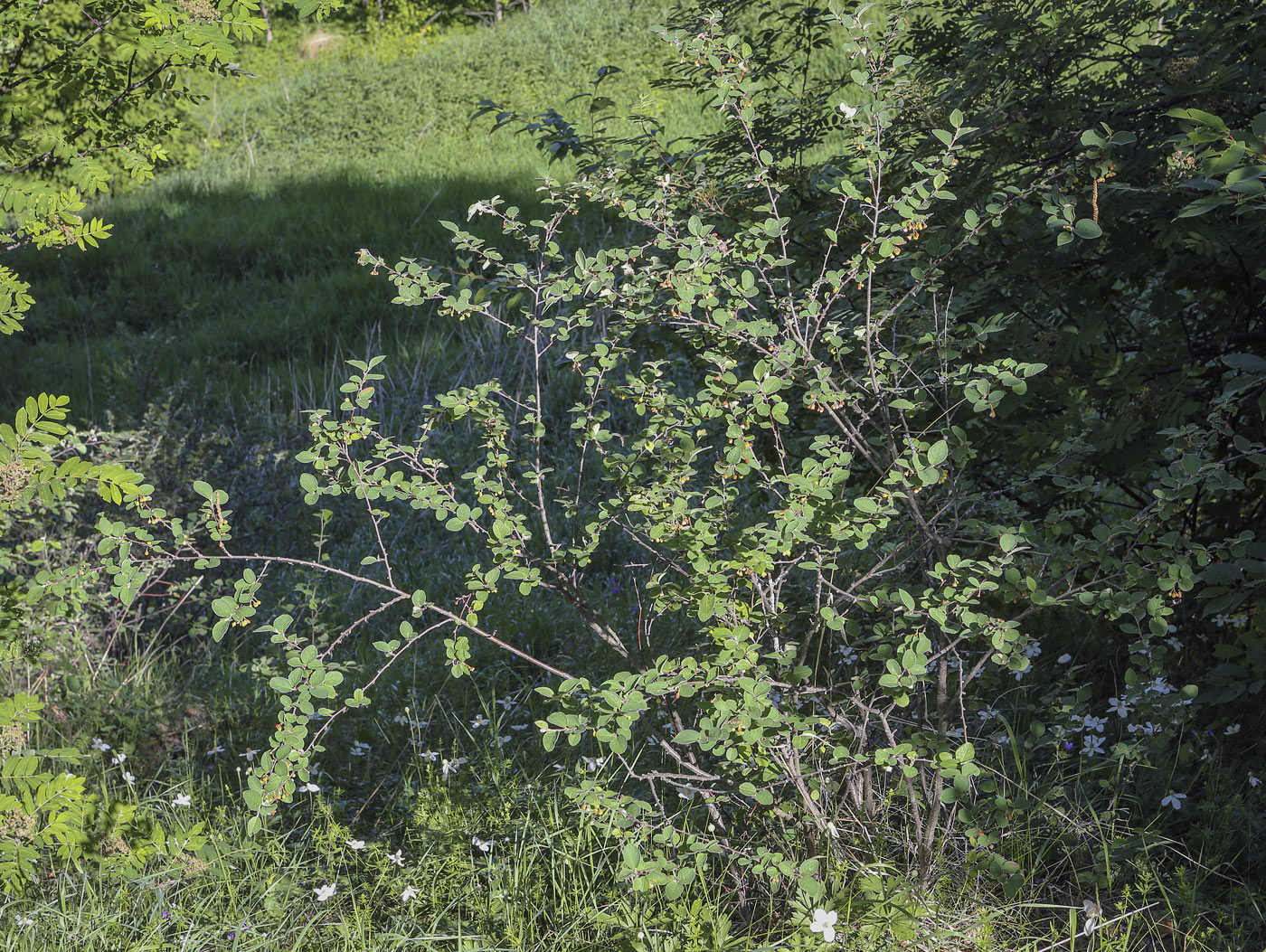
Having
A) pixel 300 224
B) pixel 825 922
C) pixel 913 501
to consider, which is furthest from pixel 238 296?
pixel 825 922

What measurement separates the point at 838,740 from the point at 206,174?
12.1m

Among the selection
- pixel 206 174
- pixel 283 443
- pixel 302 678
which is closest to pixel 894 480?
pixel 302 678

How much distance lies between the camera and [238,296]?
8.03 m

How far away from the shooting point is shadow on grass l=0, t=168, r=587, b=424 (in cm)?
634

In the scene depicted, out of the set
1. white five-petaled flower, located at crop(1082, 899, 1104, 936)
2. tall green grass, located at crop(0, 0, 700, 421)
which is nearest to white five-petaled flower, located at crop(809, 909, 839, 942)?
white five-petaled flower, located at crop(1082, 899, 1104, 936)

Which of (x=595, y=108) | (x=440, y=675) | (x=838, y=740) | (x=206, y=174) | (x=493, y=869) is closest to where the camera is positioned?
(x=838, y=740)

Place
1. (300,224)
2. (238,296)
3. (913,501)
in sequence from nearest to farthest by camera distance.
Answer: (913,501) < (238,296) < (300,224)

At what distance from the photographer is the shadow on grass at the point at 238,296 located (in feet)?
20.8

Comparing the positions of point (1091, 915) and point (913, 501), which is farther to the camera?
point (913, 501)

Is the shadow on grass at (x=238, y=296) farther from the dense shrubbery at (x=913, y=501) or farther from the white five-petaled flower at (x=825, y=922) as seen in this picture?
the white five-petaled flower at (x=825, y=922)

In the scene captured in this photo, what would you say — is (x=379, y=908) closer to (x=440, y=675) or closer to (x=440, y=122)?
(x=440, y=675)

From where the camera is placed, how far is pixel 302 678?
1.92m

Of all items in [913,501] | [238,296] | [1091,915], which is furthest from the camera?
[238,296]

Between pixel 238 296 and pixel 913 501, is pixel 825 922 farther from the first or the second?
pixel 238 296
